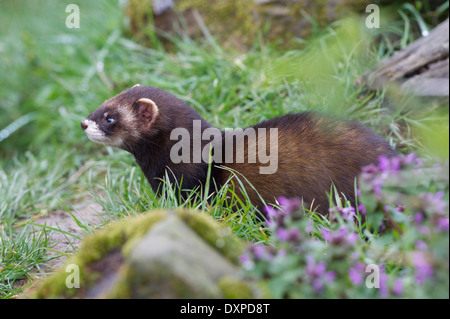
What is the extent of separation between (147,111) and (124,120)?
229 millimetres

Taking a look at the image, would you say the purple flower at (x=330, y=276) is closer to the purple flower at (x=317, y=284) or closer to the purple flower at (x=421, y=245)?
the purple flower at (x=317, y=284)

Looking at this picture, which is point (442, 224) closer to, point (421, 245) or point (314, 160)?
point (421, 245)

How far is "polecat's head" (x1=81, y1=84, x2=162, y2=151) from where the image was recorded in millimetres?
4305

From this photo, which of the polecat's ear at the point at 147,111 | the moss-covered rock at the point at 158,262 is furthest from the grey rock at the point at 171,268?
the polecat's ear at the point at 147,111

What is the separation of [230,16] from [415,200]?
4887mm

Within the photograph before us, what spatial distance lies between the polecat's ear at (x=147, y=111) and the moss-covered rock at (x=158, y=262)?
1749 mm

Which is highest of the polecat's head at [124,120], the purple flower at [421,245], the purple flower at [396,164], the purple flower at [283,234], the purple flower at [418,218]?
the polecat's head at [124,120]

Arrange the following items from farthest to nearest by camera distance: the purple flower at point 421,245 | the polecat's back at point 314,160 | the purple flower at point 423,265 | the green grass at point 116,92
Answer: the green grass at point 116,92 < the polecat's back at point 314,160 < the purple flower at point 421,245 < the purple flower at point 423,265

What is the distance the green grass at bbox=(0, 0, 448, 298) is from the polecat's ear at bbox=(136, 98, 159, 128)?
59 cm

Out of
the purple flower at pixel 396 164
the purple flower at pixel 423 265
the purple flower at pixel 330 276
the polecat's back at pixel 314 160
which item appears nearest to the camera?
the purple flower at pixel 423 265

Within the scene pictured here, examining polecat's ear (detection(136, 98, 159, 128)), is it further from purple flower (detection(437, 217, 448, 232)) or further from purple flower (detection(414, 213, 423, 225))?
purple flower (detection(437, 217, 448, 232))

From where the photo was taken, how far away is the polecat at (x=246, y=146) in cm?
376

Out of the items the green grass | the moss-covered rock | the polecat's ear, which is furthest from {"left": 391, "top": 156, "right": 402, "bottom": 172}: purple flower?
the polecat's ear

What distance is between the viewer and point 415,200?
7.82ft
